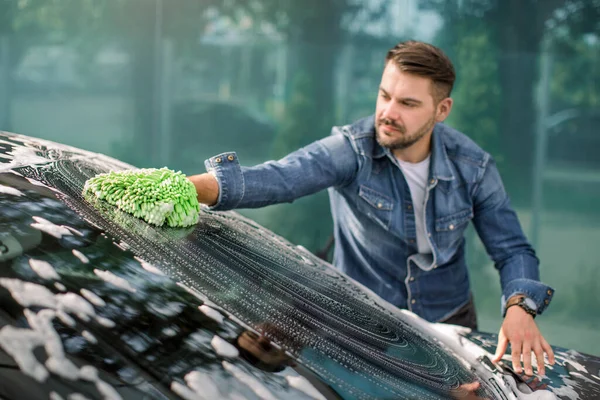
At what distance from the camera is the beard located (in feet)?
7.00

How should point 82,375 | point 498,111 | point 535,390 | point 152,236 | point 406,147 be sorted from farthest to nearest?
point 498,111 < point 406,147 < point 535,390 < point 152,236 < point 82,375

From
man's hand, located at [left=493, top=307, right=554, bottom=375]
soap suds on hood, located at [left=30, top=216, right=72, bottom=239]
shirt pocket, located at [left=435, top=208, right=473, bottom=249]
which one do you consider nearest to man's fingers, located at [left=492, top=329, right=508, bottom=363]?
man's hand, located at [left=493, top=307, right=554, bottom=375]

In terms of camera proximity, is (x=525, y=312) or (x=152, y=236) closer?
(x=152, y=236)

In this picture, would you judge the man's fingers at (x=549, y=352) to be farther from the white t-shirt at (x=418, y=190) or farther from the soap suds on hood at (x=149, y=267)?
the soap suds on hood at (x=149, y=267)

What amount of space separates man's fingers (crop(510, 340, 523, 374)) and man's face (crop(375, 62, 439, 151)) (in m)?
0.76

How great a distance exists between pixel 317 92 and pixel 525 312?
213 cm

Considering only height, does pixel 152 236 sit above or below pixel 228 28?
below

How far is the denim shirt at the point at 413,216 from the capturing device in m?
2.12

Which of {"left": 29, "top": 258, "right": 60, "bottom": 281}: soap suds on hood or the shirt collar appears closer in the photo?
{"left": 29, "top": 258, "right": 60, "bottom": 281}: soap suds on hood

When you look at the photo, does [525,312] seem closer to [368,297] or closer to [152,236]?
[368,297]

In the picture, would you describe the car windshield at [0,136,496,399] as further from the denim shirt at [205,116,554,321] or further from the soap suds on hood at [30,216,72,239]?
the denim shirt at [205,116,554,321]

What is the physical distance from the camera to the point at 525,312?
1.78 metres

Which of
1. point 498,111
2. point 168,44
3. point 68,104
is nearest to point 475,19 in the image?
point 498,111

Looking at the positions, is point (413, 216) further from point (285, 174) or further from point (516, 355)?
point (516, 355)
